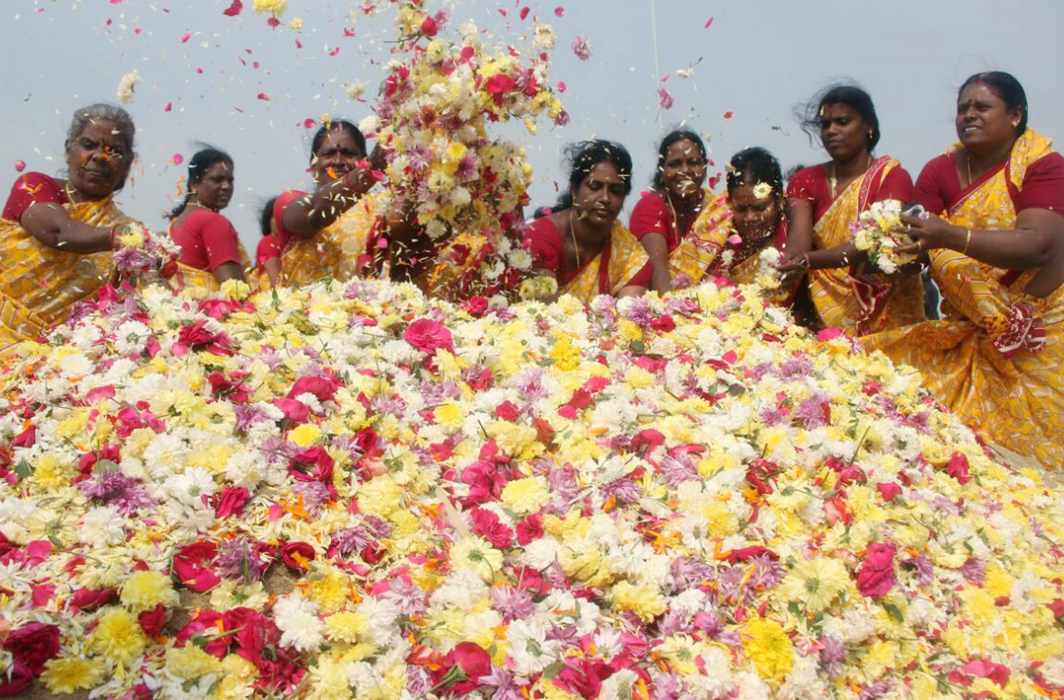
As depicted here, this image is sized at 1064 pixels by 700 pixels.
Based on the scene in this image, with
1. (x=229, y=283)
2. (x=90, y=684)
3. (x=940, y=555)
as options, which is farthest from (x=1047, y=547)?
(x=229, y=283)

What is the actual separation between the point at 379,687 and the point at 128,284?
361cm

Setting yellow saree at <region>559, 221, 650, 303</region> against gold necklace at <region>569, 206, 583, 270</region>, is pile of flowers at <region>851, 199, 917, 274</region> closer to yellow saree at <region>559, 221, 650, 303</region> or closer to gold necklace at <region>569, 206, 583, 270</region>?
yellow saree at <region>559, 221, 650, 303</region>

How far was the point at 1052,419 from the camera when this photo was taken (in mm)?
5180

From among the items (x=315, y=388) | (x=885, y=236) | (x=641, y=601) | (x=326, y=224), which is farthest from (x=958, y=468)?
(x=326, y=224)

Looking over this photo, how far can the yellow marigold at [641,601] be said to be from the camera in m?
2.49

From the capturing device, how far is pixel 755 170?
6145 mm

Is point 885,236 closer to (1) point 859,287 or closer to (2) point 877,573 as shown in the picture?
(1) point 859,287

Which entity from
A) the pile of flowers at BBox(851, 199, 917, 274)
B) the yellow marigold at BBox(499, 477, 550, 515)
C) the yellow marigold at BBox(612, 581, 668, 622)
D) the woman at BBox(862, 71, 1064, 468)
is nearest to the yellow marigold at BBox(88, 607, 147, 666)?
the yellow marigold at BBox(499, 477, 550, 515)

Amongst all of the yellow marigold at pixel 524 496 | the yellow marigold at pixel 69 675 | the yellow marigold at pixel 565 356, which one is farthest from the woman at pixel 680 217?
the yellow marigold at pixel 69 675

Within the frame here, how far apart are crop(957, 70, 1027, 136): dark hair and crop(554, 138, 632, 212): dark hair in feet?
7.36

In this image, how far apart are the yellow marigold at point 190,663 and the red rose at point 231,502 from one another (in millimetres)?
552

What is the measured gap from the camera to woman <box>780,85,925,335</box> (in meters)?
5.64

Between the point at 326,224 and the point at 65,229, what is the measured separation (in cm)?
158

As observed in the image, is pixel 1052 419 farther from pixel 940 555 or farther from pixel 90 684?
pixel 90 684
